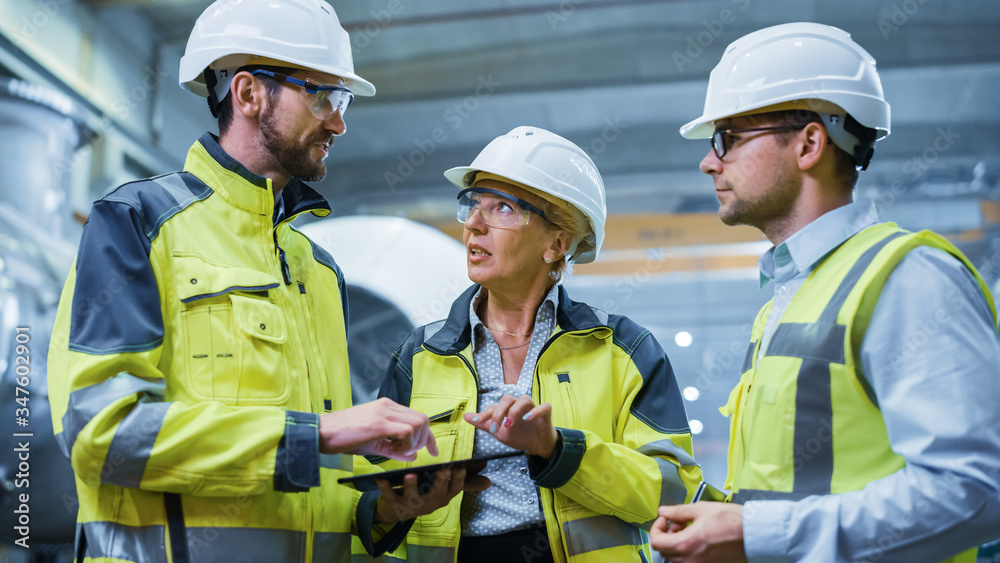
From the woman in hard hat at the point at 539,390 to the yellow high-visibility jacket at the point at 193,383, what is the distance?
1.14ft

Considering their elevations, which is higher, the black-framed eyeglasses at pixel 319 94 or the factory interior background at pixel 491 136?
the factory interior background at pixel 491 136

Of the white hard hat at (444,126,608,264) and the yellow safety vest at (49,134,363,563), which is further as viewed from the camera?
the white hard hat at (444,126,608,264)

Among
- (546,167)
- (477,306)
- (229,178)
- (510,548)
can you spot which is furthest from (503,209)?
(510,548)

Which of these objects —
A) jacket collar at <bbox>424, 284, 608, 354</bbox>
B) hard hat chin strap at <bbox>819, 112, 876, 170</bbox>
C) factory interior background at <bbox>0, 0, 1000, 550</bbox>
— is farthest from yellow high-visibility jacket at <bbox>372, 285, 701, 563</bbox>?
factory interior background at <bbox>0, 0, 1000, 550</bbox>

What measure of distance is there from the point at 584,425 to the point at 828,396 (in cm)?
77

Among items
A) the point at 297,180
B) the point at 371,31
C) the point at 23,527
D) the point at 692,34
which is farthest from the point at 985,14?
the point at 23,527

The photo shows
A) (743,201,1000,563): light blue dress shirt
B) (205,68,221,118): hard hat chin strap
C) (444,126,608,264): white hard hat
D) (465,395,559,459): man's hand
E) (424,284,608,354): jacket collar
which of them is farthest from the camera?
(444,126,608,264): white hard hat

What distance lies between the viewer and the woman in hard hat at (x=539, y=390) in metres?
1.90

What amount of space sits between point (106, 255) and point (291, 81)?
25.6 inches

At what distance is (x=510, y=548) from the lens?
1.93 m

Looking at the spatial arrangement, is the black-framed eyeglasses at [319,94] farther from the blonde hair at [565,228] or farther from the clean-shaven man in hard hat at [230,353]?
the blonde hair at [565,228]

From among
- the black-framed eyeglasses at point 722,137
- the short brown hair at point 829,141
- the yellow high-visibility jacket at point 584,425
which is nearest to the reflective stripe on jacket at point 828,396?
the short brown hair at point 829,141

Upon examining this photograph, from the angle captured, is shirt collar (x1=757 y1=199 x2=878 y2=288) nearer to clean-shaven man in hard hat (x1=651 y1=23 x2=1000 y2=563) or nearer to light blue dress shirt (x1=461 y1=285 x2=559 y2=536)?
clean-shaven man in hard hat (x1=651 y1=23 x2=1000 y2=563)

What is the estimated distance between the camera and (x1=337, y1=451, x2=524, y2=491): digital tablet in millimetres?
1623
